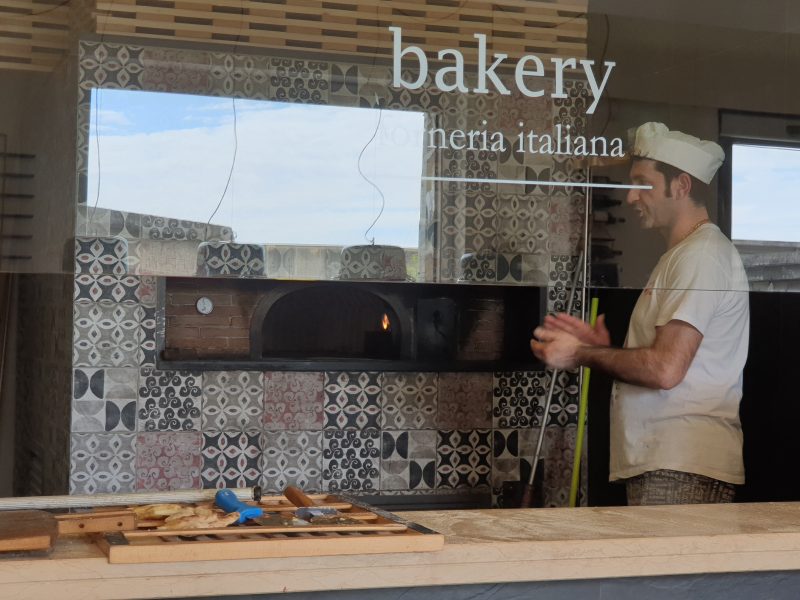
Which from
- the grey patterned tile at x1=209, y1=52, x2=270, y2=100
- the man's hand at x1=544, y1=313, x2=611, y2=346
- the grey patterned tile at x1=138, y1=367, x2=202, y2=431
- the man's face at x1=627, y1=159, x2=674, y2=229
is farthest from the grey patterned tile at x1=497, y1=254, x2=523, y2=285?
the grey patterned tile at x1=138, y1=367, x2=202, y2=431

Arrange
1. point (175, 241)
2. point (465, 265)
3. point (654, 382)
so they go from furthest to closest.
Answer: point (654, 382) → point (465, 265) → point (175, 241)

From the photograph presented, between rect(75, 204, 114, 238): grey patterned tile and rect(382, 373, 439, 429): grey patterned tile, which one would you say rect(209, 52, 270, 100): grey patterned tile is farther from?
rect(382, 373, 439, 429): grey patterned tile

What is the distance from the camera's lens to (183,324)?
4379 millimetres

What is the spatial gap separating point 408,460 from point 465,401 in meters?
0.38

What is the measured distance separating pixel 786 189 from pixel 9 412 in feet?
15.2

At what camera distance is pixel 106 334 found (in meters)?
4.21

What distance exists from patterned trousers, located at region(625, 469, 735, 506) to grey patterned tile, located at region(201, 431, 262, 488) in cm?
191

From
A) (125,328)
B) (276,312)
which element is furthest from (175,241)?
(276,312)

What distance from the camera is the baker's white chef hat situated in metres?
2.59

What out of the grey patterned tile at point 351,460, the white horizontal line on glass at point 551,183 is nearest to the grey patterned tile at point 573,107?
the white horizontal line on glass at point 551,183

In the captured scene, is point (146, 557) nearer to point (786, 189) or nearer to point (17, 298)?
point (786, 189)

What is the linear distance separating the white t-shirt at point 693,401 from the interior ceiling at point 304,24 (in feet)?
2.87

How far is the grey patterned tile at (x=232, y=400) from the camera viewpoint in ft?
14.3

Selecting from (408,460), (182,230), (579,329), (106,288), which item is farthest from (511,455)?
(182,230)
